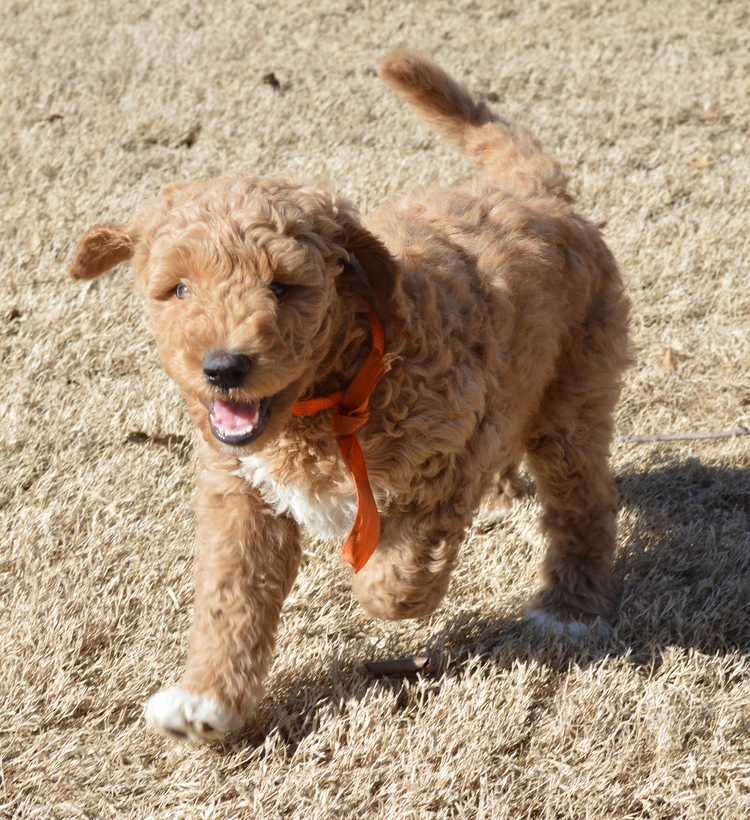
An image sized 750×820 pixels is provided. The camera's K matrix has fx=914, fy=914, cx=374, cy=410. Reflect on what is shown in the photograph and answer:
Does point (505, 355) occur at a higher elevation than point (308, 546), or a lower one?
higher

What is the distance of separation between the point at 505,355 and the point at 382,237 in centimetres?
57

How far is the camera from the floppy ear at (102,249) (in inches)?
109

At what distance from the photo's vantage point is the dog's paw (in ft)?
8.77

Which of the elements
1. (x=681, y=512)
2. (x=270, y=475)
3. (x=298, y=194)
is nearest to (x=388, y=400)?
(x=270, y=475)

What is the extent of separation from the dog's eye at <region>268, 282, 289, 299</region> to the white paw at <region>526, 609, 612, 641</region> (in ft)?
5.54

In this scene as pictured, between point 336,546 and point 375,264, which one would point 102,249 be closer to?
point 375,264

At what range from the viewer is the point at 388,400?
263 cm

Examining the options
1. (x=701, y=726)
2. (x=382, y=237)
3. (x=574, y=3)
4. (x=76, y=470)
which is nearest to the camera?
(x=701, y=726)

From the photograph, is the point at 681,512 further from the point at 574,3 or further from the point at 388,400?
the point at 574,3

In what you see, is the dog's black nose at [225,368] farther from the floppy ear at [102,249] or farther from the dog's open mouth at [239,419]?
the floppy ear at [102,249]

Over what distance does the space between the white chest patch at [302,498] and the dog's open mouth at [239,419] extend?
0.29m

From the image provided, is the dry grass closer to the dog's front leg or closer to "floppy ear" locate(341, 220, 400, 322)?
the dog's front leg

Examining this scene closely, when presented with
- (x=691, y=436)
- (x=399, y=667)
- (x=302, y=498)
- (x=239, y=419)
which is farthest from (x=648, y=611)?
(x=239, y=419)

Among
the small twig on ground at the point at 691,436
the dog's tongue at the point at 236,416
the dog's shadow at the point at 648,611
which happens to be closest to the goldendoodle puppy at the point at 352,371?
the dog's tongue at the point at 236,416
